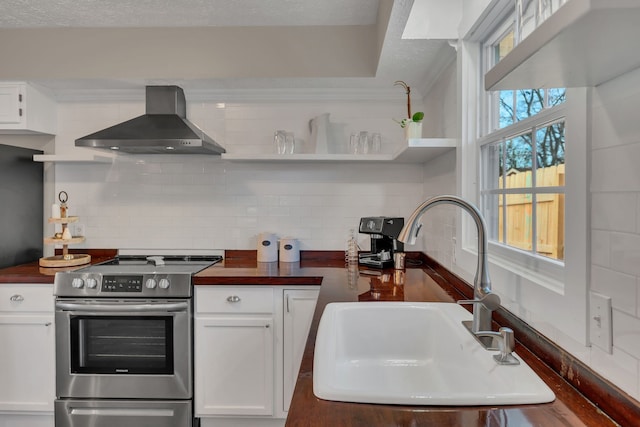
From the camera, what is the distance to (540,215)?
134 centimetres

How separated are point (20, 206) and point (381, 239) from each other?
7.93 feet

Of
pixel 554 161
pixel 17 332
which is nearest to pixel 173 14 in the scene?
pixel 17 332

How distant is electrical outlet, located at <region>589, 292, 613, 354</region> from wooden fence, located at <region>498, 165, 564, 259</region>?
1.15ft

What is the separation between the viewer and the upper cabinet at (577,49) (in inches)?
20.8

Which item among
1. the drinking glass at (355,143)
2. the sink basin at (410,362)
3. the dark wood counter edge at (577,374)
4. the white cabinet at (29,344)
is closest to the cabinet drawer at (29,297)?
the white cabinet at (29,344)

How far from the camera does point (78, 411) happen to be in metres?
2.27

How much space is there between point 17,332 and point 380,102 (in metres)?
2.68

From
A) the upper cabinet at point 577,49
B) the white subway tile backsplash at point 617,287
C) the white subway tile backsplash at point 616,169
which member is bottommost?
the white subway tile backsplash at point 617,287

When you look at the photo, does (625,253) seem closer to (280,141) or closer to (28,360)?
(280,141)

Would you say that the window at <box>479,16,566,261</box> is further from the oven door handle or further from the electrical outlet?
the oven door handle

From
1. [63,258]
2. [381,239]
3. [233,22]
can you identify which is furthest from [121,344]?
[233,22]

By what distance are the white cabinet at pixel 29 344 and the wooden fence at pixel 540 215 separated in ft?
7.94

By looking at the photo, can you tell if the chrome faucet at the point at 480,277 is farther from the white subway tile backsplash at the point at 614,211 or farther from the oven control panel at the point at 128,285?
the oven control panel at the point at 128,285

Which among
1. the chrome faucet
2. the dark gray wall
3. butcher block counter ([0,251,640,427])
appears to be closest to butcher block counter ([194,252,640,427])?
butcher block counter ([0,251,640,427])
